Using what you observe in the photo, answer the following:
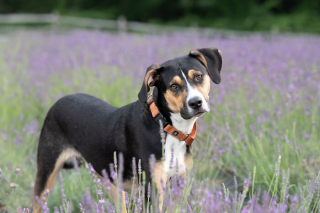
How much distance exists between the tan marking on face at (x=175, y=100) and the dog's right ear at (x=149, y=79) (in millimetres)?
161

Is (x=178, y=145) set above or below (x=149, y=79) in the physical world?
below

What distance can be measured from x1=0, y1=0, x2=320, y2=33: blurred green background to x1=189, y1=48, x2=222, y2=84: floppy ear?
16.3 meters

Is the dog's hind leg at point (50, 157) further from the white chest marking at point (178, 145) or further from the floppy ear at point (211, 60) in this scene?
the floppy ear at point (211, 60)

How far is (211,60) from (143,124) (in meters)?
0.76

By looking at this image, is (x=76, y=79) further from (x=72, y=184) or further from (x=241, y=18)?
(x=241, y=18)

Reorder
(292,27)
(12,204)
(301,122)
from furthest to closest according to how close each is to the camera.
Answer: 1. (292,27)
2. (301,122)
3. (12,204)

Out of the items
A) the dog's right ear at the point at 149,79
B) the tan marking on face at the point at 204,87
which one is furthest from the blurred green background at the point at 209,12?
the dog's right ear at the point at 149,79

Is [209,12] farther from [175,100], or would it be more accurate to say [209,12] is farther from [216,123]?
[175,100]

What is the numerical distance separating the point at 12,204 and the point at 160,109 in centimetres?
192

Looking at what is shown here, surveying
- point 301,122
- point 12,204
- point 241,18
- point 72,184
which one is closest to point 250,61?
point 301,122

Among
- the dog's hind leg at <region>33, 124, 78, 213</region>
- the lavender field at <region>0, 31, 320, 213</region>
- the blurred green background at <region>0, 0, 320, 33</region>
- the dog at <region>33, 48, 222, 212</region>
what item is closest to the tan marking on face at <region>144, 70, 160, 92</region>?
the dog at <region>33, 48, 222, 212</region>

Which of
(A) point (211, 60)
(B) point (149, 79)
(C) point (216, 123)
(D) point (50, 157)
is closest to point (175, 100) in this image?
(B) point (149, 79)

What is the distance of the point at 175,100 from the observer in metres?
2.60

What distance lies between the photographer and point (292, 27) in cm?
2039
